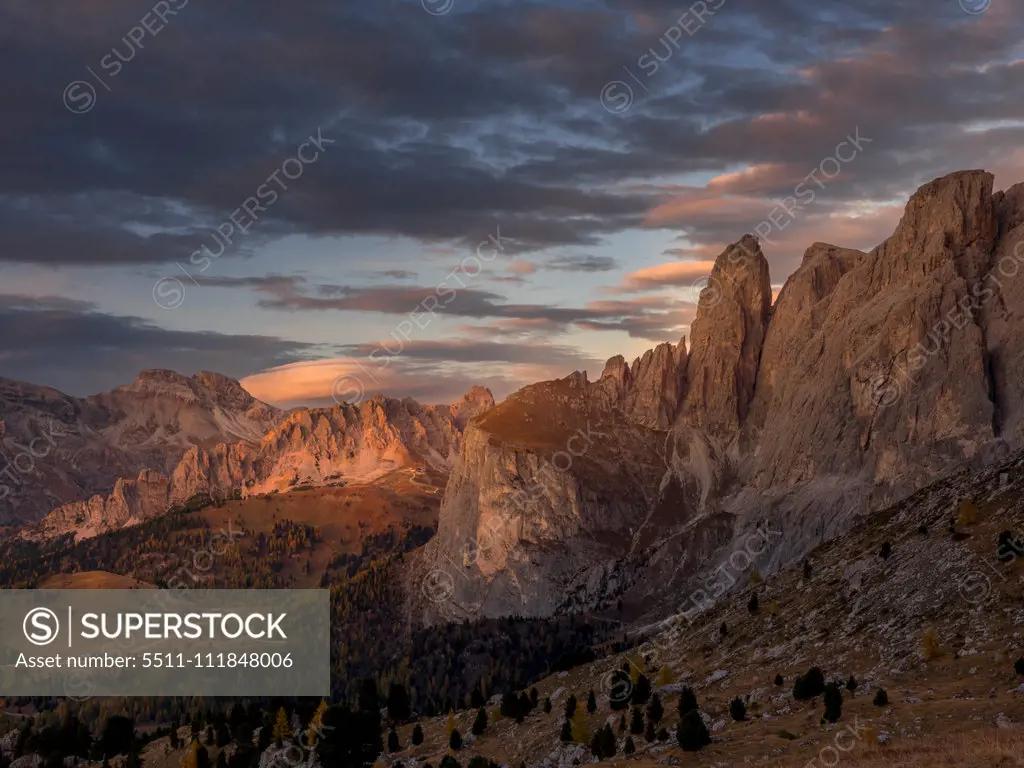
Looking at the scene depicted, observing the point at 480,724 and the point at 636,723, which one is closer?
the point at 636,723

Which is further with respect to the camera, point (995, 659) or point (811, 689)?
point (811, 689)

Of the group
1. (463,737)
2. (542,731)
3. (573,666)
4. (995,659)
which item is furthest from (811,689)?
(573,666)

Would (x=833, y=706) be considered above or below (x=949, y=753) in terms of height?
above

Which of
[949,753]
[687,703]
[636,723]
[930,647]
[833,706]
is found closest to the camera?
[949,753]

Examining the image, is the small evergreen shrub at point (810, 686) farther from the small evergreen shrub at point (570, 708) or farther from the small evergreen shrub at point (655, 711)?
the small evergreen shrub at point (570, 708)

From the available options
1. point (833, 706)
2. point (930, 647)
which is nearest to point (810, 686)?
point (833, 706)

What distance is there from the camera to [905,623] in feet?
296

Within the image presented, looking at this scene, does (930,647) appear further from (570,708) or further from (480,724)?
(480,724)

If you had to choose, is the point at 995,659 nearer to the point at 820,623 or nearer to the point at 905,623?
Answer: the point at 905,623

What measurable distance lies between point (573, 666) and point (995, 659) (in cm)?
7448

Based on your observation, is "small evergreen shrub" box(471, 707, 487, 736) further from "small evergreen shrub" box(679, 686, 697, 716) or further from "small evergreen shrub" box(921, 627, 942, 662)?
"small evergreen shrub" box(921, 627, 942, 662)

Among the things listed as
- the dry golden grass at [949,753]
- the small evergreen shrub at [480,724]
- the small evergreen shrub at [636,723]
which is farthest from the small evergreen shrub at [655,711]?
the small evergreen shrub at [480,724]

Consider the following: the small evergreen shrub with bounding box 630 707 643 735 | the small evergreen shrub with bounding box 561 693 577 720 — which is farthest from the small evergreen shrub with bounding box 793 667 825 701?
the small evergreen shrub with bounding box 561 693 577 720

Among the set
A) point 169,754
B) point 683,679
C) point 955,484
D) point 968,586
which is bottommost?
point 169,754
